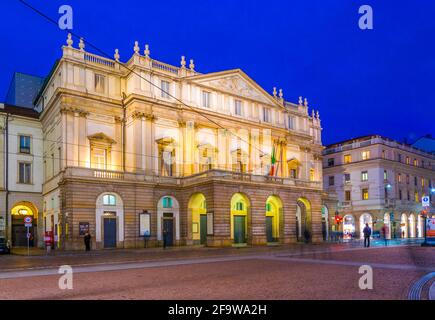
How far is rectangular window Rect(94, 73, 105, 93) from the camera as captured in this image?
41531 millimetres

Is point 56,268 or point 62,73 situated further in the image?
point 62,73

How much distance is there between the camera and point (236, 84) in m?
49.5

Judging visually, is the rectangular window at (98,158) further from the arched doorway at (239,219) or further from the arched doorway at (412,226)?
the arched doorway at (412,226)

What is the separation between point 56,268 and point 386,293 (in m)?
15.2

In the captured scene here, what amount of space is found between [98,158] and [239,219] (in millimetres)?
15146

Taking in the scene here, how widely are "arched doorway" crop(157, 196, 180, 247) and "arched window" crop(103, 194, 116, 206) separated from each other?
477cm

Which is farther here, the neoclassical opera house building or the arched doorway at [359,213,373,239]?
the arched doorway at [359,213,373,239]

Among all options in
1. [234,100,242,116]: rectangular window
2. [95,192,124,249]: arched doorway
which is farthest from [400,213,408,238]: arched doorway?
[95,192,124,249]: arched doorway

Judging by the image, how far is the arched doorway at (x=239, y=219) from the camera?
4366 cm

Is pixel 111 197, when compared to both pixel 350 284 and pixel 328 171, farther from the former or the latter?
pixel 328 171

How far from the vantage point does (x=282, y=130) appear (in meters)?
52.8

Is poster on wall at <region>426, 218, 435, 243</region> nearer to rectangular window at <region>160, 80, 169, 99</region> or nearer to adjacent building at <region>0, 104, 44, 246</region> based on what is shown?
rectangular window at <region>160, 80, 169, 99</region>

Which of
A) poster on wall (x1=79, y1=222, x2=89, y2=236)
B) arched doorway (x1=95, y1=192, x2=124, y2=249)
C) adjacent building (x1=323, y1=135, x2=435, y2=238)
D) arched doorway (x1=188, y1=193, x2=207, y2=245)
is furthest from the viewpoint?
adjacent building (x1=323, y1=135, x2=435, y2=238)

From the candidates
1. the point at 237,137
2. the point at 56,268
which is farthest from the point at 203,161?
the point at 56,268
